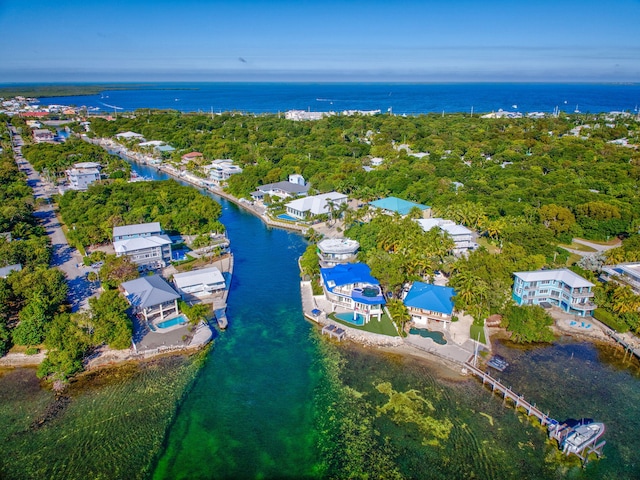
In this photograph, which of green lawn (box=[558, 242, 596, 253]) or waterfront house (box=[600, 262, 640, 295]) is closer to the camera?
waterfront house (box=[600, 262, 640, 295])

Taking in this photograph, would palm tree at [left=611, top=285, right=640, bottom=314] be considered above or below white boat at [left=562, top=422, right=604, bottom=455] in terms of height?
above

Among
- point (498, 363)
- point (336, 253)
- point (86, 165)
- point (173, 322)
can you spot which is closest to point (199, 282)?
point (173, 322)

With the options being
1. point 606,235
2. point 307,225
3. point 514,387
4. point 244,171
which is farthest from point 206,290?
point 606,235

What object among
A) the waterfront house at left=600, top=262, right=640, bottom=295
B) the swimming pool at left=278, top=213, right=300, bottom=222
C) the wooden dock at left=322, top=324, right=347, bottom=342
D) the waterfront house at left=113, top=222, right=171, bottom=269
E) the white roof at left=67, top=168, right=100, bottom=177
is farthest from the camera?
the white roof at left=67, top=168, right=100, bottom=177

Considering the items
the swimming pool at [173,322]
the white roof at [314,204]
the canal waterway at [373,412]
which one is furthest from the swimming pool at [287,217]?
the swimming pool at [173,322]

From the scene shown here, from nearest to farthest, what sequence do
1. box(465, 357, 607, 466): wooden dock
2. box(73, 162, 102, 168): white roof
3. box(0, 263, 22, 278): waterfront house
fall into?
1. box(465, 357, 607, 466): wooden dock
2. box(0, 263, 22, 278): waterfront house
3. box(73, 162, 102, 168): white roof

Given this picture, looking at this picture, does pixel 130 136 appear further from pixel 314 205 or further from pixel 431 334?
pixel 431 334

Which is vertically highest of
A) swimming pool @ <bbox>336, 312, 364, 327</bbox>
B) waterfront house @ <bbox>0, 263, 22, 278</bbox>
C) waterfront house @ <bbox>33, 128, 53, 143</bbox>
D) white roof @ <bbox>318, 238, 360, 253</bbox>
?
waterfront house @ <bbox>33, 128, 53, 143</bbox>

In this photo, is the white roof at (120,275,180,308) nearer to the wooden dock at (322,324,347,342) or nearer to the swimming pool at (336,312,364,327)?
the wooden dock at (322,324,347,342)

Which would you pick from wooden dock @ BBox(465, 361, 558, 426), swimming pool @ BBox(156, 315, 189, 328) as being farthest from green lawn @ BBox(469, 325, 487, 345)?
swimming pool @ BBox(156, 315, 189, 328)
